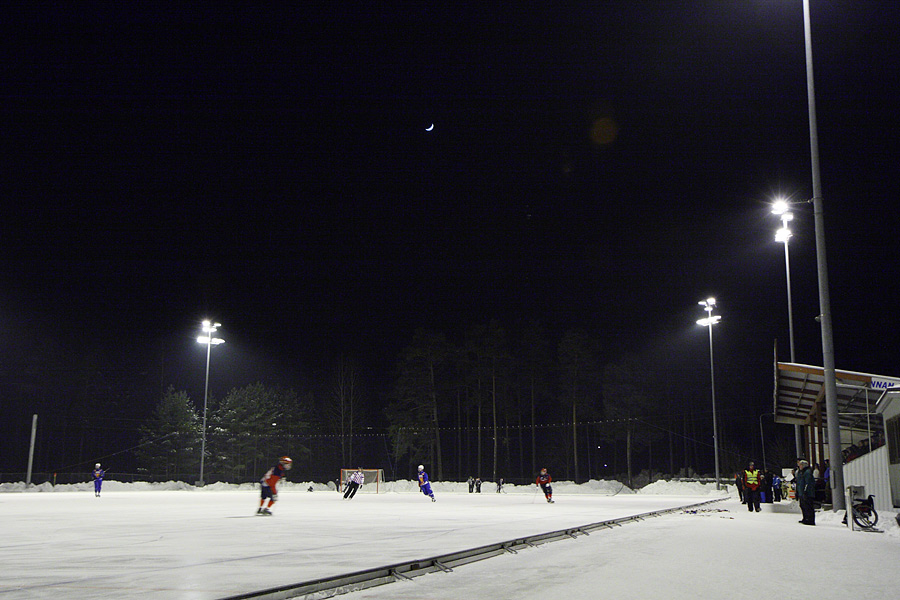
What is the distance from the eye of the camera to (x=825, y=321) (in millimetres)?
19062

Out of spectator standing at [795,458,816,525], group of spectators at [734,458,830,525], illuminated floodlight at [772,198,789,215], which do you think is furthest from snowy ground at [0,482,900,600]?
illuminated floodlight at [772,198,789,215]

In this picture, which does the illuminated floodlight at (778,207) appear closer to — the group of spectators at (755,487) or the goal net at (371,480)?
the group of spectators at (755,487)

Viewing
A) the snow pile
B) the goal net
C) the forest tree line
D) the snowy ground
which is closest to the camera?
the snowy ground

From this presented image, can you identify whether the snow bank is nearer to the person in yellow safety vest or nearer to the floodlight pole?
the person in yellow safety vest

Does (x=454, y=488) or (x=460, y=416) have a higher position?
(x=460, y=416)

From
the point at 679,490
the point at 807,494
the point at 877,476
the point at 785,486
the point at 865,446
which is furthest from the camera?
the point at 679,490

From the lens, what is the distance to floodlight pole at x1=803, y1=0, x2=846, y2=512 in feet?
60.6

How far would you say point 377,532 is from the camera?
14.6 metres

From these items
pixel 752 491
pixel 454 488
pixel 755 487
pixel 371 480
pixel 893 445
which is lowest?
pixel 454 488

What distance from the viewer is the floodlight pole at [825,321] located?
60.6ft

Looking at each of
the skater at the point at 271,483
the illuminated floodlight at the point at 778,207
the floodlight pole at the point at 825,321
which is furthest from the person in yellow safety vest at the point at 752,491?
the skater at the point at 271,483

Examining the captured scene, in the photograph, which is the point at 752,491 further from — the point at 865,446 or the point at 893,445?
the point at 865,446

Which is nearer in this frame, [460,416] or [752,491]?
[752,491]

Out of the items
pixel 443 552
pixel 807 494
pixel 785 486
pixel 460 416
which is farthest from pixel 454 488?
pixel 443 552
